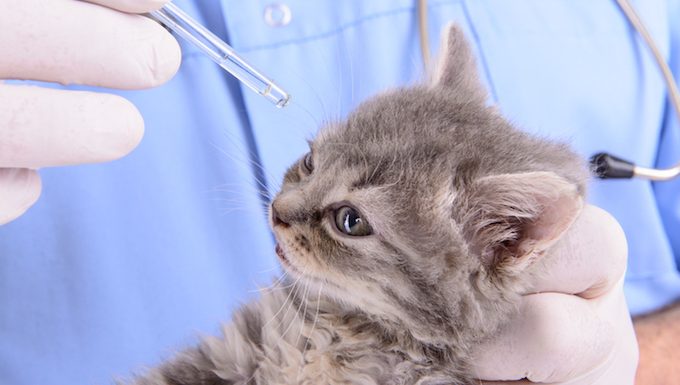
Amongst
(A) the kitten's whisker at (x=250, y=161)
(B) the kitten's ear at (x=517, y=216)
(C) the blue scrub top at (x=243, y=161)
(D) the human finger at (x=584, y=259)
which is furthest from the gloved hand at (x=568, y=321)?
(A) the kitten's whisker at (x=250, y=161)

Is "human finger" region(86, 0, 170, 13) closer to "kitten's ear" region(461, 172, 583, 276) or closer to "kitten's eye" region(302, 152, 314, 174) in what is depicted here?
"kitten's eye" region(302, 152, 314, 174)

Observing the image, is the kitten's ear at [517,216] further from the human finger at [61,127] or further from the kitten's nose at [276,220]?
the human finger at [61,127]

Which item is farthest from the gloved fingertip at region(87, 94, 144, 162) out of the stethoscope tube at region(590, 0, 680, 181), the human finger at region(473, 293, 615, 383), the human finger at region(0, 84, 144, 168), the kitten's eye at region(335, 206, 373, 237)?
the stethoscope tube at region(590, 0, 680, 181)

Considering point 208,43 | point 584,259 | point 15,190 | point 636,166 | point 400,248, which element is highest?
point 208,43

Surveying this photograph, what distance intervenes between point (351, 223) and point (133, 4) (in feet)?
1.87

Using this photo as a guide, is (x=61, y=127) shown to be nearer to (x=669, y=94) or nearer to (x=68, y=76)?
(x=68, y=76)

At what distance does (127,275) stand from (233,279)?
0.90 feet

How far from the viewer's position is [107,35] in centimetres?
107

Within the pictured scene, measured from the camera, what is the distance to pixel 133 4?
108cm

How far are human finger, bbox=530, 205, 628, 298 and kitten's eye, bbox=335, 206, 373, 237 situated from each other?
0.32 metres

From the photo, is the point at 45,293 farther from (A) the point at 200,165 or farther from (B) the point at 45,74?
(B) the point at 45,74

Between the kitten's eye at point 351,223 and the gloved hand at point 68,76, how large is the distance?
41cm

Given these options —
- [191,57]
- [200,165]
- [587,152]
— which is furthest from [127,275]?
[587,152]

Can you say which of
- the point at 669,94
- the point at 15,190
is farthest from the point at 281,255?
the point at 669,94
